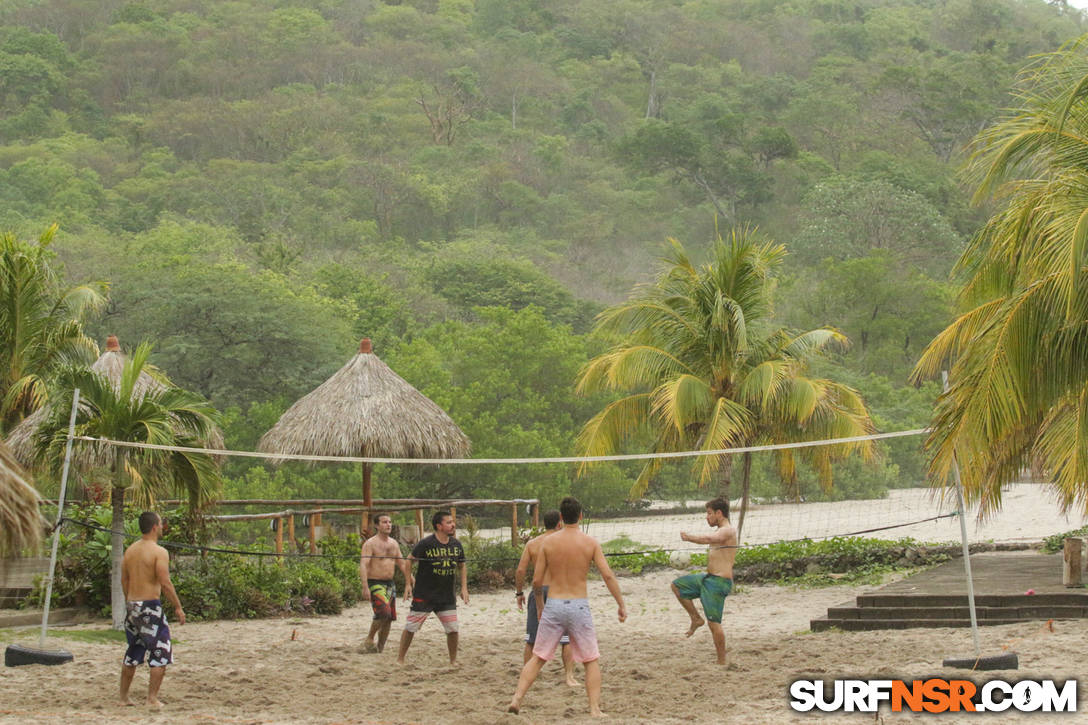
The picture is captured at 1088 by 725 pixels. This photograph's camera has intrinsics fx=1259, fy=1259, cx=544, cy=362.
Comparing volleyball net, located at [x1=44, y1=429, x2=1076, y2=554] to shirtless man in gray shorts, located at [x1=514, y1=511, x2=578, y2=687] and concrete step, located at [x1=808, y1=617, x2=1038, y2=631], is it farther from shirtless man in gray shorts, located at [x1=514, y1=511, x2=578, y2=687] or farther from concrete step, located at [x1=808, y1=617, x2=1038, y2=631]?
shirtless man in gray shorts, located at [x1=514, y1=511, x2=578, y2=687]

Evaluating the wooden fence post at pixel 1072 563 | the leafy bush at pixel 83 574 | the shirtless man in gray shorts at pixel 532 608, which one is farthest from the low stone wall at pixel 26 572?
the wooden fence post at pixel 1072 563

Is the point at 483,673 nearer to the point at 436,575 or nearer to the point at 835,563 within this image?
the point at 436,575

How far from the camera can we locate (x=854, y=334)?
40781 millimetres

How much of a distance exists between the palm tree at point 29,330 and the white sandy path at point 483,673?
167 inches

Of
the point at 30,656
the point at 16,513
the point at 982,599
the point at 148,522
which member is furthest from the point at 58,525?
the point at 982,599

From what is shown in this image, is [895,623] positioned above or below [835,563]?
below

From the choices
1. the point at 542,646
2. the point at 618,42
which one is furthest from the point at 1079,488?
the point at 618,42

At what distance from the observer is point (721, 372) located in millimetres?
16297

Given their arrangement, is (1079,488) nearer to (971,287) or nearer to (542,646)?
(971,287)

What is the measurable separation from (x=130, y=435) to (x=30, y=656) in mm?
2093

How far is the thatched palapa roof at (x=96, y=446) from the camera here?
1064cm

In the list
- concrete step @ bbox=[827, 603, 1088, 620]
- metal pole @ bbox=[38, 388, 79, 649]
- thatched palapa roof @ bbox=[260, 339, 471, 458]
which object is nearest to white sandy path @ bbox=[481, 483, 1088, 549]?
thatched palapa roof @ bbox=[260, 339, 471, 458]

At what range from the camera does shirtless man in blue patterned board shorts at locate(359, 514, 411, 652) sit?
10383 mm

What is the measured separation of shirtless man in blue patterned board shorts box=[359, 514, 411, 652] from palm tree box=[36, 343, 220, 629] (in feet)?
6.04
